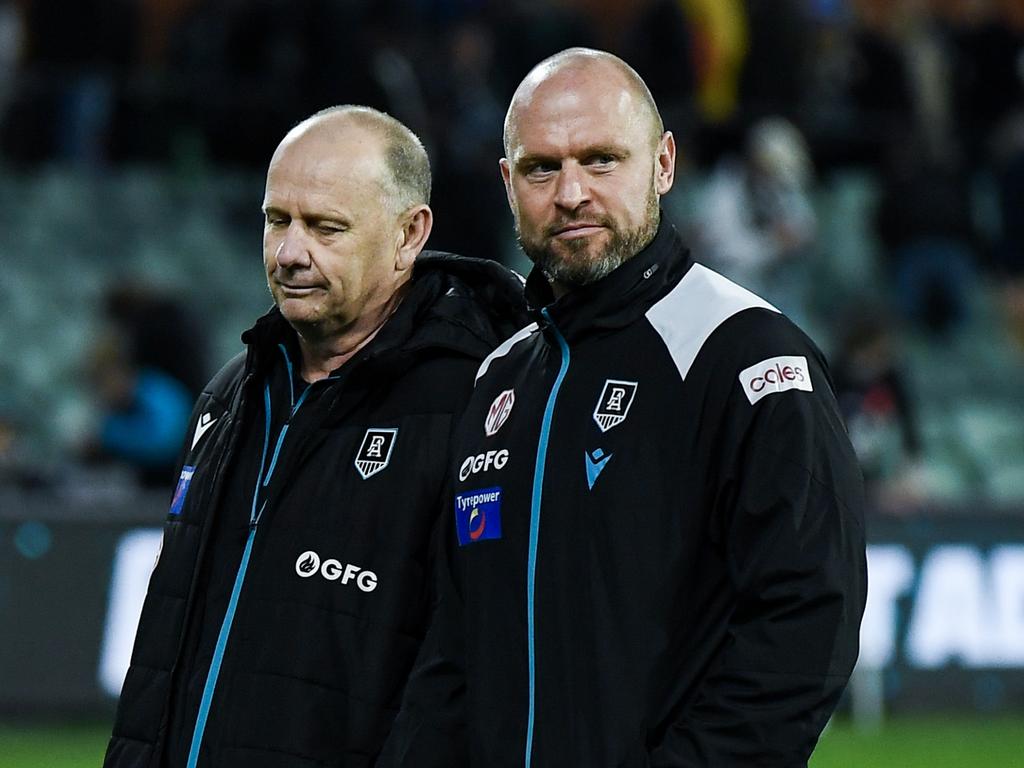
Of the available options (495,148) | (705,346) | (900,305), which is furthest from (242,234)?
(705,346)

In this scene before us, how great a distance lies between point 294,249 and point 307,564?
0.62 m

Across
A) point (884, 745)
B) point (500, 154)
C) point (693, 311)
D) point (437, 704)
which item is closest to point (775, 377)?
point (693, 311)

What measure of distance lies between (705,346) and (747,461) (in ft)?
0.75

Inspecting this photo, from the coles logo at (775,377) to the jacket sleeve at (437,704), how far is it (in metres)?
0.73

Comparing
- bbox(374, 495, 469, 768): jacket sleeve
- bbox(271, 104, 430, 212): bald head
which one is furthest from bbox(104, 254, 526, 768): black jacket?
bbox(271, 104, 430, 212): bald head

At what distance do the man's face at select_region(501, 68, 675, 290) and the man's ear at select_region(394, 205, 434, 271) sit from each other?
0.48 m

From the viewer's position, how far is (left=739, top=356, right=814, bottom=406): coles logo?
10.3 feet

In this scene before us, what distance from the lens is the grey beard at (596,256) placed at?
3410 mm

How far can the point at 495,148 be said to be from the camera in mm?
11945

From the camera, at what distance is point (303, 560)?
3730 millimetres

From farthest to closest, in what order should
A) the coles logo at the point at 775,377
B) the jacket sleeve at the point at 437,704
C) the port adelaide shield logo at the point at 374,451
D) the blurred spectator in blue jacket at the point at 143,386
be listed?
the blurred spectator in blue jacket at the point at 143,386
the port adelaide shield logo at the point at 374,451
the jacket sleeve at the point at 437,704
the coles logo at the point at 775,377

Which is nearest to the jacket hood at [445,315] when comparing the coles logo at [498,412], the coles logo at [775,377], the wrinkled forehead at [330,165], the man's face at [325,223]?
the man's face at [325,223]

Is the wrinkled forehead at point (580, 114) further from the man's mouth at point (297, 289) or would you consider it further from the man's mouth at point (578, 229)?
the man's mouth at point (297, 289)

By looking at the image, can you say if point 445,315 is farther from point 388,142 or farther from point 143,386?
point 143,386
